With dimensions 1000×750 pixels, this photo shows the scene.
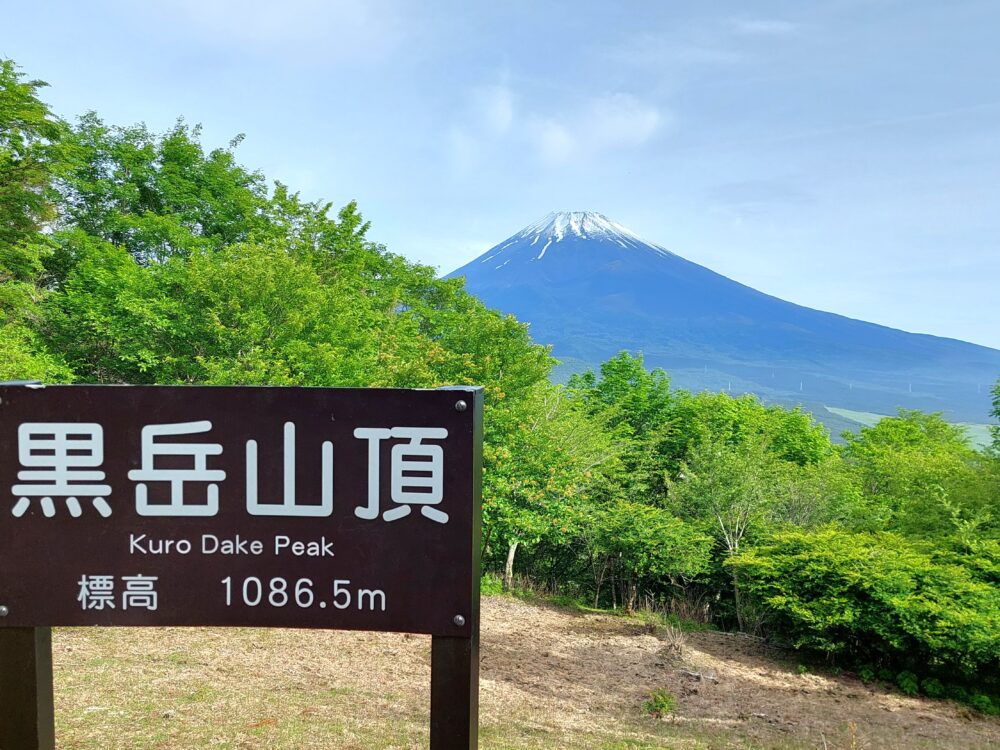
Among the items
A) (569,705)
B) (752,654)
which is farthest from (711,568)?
(569,705)

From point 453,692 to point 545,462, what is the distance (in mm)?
13298

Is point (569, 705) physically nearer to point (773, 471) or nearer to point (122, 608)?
point (122, 608)

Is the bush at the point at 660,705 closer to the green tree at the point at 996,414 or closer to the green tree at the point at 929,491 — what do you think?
the green tree at the point at 929,491

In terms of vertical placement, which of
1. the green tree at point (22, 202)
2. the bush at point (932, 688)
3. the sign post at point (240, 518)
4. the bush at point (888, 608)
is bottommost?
the bush at point (932, 688)

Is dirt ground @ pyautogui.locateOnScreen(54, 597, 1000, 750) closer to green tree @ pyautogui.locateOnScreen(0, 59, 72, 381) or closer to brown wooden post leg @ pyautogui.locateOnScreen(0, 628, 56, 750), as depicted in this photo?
brown wooden post leg @ pyautogui.locateOnScreen(0, 628, 56, 750)

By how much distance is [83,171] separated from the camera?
24125mm

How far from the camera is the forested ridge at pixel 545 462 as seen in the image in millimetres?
11039

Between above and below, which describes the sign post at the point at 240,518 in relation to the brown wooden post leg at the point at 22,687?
above

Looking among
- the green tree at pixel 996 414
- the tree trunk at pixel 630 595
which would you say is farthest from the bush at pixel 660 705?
the green tree at pixel 996 414

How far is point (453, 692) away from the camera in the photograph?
7.98ft

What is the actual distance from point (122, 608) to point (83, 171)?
27.1m

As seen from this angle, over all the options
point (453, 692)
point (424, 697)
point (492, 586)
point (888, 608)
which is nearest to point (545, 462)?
point (492, 586)

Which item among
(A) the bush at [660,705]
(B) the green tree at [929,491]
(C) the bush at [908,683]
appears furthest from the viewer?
(B) the green tree at [929,491]

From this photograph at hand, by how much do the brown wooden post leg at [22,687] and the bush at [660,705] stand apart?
6.48 metres
